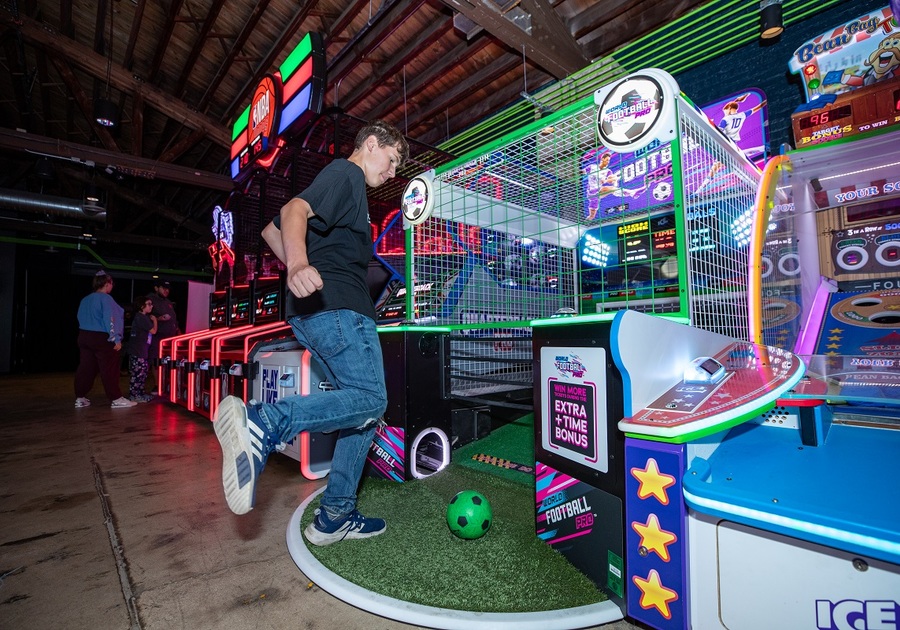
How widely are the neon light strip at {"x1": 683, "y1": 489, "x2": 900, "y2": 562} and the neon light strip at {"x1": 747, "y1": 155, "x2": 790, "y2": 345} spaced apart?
1.10 metres

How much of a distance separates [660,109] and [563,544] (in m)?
1.49

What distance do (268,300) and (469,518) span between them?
3859mm

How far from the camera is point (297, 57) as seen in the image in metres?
4.47

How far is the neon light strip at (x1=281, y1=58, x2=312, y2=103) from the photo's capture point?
4145 millimetres

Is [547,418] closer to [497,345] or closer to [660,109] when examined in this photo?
[660,109]

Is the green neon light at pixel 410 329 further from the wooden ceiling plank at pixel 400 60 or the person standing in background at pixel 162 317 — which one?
the person standing in background at pixel 162 317

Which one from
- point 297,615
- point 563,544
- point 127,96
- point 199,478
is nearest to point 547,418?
point 563,544

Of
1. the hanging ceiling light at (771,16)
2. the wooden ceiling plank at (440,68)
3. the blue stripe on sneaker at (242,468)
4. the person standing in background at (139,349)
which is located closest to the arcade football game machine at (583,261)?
the blue stripe on sneaker at (242,468)

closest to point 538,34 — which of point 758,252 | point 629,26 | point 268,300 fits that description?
point 629,26

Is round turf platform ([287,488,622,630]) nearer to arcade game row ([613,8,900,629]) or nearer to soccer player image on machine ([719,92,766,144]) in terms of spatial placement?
arcade game row ([613,8,900,629])

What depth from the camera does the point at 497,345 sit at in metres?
3.06

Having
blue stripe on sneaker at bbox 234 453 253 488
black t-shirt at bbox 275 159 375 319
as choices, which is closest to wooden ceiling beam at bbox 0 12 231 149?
black t-shirt at bbox 275 159 375 319

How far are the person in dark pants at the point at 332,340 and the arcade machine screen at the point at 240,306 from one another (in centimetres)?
404

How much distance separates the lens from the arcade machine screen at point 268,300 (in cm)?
435
